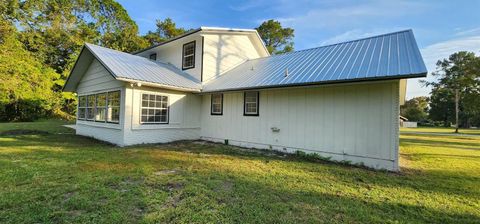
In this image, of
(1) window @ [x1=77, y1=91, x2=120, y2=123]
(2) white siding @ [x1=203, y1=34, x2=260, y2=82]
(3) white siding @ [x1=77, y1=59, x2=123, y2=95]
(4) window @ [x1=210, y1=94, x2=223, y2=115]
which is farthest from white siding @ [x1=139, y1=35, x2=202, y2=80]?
(1) window @ [x1=77, y1=91, x2=120, y2=123]

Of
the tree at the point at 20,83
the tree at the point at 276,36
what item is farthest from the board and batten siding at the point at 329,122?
the tree at the point at 276,36

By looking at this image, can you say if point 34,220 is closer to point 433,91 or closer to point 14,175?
point 14,175

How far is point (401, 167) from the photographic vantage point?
6.66m

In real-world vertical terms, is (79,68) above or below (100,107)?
above

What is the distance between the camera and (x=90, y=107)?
1146cm

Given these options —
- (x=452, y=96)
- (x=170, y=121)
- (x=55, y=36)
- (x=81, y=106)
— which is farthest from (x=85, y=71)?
(x=452, y=96)

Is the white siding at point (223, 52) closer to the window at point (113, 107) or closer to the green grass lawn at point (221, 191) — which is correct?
the window at point (113, 107)

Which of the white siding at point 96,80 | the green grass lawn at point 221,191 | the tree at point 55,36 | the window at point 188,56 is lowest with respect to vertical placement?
the green grass lawn at point 221,191

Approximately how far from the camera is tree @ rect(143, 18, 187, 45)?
29.2 meters

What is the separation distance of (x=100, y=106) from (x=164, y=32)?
2216 centimetres

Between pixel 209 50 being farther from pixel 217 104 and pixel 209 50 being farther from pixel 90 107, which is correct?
pixel 90 107

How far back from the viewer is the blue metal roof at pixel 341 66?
6.27 m

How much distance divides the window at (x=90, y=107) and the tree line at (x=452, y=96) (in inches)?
1200

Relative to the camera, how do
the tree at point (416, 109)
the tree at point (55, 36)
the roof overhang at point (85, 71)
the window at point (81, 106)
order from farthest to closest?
the tree at point (416, 109)
the tree at point (55, 36)
the window at point (81, 106)
the roof overhang at point (85, 71)
